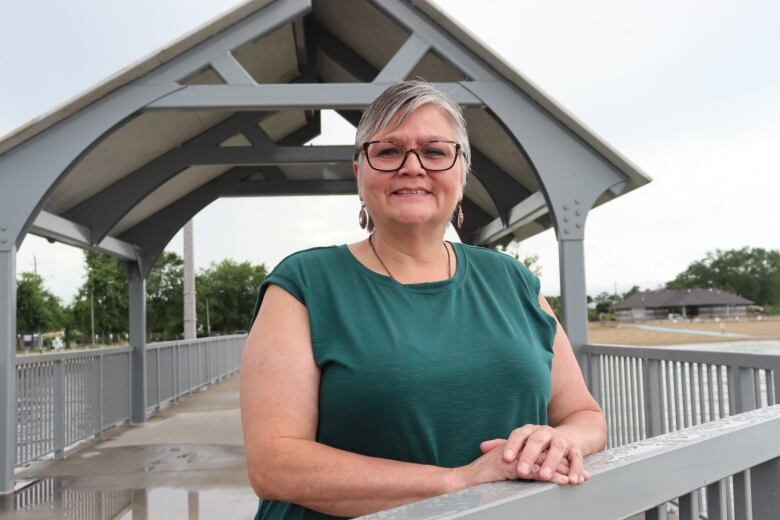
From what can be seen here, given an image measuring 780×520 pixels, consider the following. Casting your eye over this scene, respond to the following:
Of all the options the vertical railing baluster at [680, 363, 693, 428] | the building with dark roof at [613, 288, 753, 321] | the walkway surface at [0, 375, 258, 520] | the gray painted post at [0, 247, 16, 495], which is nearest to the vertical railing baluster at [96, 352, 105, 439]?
the walkway surface at [0, 375, 258, 520]

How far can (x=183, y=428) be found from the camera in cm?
878

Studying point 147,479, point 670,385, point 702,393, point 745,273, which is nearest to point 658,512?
point 702,393

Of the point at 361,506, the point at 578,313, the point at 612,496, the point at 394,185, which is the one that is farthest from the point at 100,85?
the point at 612,496

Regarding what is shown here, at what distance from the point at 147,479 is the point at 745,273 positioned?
118752 millimetres

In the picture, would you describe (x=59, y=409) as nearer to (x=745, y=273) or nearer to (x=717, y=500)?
(x=717, y=500)

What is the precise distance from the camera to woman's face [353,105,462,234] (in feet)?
5.16

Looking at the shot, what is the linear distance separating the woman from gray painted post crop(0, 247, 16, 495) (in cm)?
464

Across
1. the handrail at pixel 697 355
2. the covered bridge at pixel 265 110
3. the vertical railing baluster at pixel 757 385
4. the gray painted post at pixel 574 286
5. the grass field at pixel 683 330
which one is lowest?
the grass field at pixel 683 330

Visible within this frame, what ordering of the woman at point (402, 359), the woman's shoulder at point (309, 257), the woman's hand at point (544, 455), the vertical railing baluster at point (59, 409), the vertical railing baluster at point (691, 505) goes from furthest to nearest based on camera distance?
the vertical railing baluster at point (59, 409), the woman's shoulder at point (309, 257), the woman at point (402, 359), the vertical railing baluster at point (691, 505), the woman's hand at point (544, 455)

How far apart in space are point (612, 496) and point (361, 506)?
1.68 ft

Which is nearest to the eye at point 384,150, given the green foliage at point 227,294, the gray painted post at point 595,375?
the gray painted post at point 595,375

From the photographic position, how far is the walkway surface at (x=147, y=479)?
5004 mm

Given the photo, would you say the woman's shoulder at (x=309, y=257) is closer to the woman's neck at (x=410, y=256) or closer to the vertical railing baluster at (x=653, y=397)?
the woman's neck at (x=410, y=256)

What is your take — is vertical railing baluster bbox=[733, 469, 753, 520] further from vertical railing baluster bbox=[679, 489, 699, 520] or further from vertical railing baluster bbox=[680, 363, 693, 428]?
vertical railing baluster bbox=[680, 363, 693, 428]
